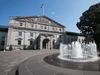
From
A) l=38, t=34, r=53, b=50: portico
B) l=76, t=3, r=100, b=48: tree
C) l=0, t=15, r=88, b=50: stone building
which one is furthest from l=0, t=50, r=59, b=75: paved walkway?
l=76, t=3, r=100, b=48: tree

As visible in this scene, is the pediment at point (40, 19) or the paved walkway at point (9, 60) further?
the pediment at point (40, 19)

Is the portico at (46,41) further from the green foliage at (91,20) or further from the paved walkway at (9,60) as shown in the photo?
the green foliage at (91,20)

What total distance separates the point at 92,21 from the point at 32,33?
25.9 meters

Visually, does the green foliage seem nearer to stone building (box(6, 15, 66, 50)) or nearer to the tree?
the tree

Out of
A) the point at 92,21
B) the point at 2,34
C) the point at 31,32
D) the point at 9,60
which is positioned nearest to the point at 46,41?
the point at 31,32

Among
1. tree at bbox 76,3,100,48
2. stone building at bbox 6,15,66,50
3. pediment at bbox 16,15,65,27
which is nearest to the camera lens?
tree at bbox 76,3,100,48

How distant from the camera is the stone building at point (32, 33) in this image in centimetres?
2099

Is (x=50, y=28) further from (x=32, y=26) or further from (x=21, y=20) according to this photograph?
(x=21, y=20)

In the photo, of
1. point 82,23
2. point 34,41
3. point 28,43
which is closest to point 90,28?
point 82,23

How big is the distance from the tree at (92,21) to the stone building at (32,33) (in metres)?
10.9

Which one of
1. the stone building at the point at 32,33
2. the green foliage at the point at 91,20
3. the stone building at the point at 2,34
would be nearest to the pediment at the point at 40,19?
the stone building at the point at 32,33

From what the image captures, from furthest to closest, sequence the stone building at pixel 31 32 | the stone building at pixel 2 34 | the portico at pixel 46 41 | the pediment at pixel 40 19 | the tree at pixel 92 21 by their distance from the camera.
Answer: the pediment at pixel 40 19
the stone building at pixel 2 34
the stone building at pixel 31 32
the portico at pixel 46 41
the tree at pixel 92 21

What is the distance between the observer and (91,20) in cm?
2114

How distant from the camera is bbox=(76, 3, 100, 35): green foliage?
63.5 feet
